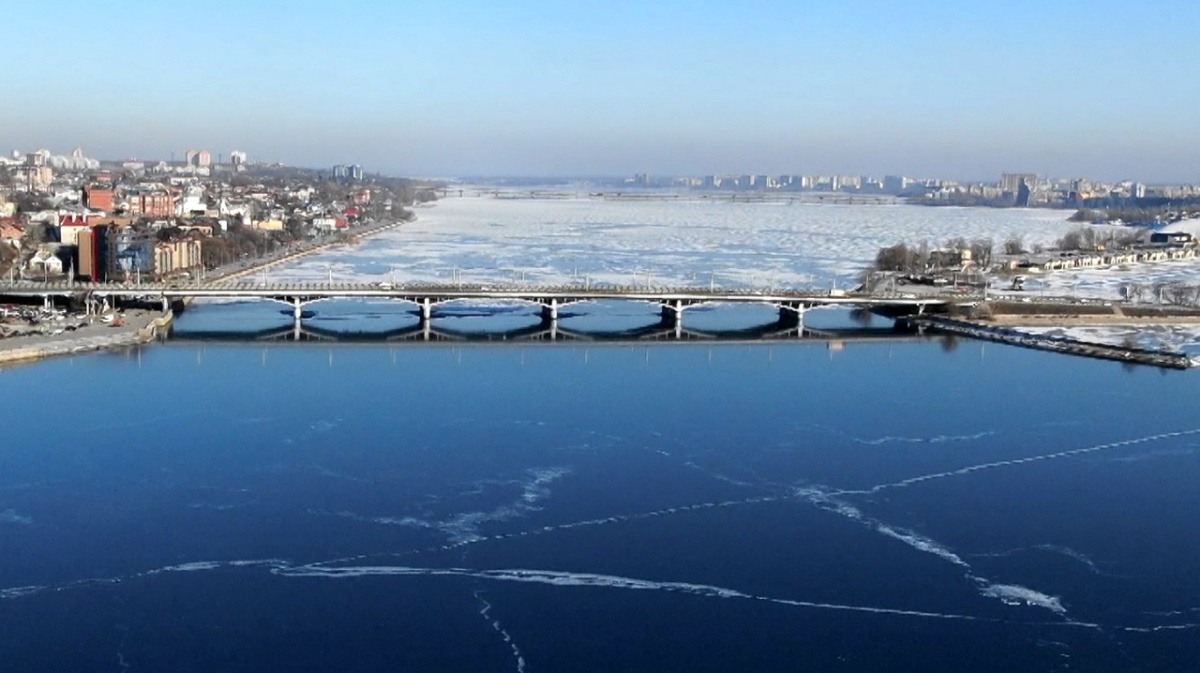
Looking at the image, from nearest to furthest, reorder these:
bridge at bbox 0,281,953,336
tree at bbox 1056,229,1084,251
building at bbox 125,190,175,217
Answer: bridge at bbox 0,281,953,336
tree at bbox 1056,229,1084,251
building at bbox 125,190,175,217

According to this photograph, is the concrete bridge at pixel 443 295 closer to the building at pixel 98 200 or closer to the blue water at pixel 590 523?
the blue water at pixel 590 523

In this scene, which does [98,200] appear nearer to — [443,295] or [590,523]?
[443,295]

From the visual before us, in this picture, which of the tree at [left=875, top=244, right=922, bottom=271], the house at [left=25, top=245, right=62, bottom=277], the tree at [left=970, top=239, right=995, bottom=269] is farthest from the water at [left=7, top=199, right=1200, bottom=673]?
the tree at [left=970, top=239, right=995, bottom=269]

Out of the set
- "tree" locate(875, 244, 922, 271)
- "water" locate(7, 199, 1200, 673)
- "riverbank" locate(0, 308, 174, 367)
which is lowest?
"water" locate(7, 199, 1200, 673)

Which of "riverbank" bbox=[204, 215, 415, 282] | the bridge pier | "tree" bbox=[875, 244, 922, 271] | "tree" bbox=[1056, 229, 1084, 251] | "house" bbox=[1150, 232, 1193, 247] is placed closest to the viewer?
the bridge pier

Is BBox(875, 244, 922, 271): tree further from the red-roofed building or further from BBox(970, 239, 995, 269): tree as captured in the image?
the red-roofed building

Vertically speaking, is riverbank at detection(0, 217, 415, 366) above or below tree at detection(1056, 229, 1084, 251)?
below

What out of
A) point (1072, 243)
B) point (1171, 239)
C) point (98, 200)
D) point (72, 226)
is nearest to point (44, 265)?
point (72, 226)
